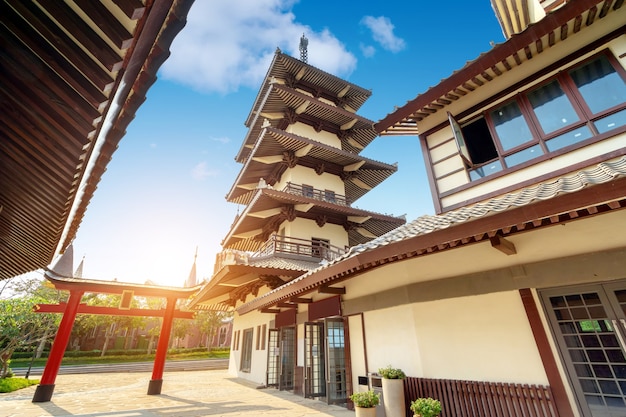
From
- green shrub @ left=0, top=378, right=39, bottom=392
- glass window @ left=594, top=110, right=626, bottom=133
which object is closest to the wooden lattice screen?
glass window @ left=594, top=110, right=626, bottom=133

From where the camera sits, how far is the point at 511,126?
5.85 metres

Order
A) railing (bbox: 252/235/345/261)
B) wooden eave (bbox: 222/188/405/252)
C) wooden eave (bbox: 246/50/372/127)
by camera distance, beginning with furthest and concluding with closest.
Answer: wooden eave (bbox: 246/50/372/127) → wooden eave (bbox: 222/188/405/252) → railing (bbox: 252/235/345/261)

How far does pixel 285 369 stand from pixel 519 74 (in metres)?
11.2

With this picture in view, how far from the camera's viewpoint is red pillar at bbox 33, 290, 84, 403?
27.3 feet

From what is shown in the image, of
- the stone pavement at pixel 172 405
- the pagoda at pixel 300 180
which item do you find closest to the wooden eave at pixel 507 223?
the stone pavement at pixel 172 405

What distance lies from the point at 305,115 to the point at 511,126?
11757mm

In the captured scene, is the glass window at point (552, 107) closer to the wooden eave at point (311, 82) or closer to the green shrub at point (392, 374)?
the green shrub at point (392, 374)

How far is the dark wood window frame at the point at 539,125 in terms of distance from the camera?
4797 millimetres

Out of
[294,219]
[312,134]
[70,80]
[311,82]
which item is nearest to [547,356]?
[70,80]

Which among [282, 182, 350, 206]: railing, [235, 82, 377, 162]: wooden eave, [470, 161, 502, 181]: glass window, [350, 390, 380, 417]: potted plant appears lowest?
[350, 390, 380, 417]: potted plant

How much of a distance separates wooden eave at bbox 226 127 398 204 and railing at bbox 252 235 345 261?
13.9 feet

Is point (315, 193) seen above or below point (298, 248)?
above

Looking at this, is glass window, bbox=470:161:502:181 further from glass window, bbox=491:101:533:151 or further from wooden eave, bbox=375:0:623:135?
wooden eave, bbox=375:0:623:135

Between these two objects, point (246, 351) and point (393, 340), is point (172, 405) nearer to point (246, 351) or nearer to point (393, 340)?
point (393, 340)
